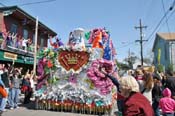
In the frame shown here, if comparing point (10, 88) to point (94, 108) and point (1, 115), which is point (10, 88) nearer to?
point (1, 115)

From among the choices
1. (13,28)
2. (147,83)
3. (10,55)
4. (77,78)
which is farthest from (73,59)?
(13,28)

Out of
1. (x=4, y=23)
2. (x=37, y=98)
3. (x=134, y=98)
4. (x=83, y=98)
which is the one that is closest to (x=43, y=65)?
(x=37, y=98)

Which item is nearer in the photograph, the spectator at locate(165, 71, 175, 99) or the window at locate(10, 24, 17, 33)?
the spectator at locate(165, 71, 175, 99)

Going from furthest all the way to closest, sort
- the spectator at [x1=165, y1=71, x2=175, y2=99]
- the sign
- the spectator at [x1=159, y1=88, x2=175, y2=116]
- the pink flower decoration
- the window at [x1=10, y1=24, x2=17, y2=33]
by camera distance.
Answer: the window at [x1=10, y1=24, x2=17, y2=33]
the sign
the pink flower decoration
the spectator at [x1=165, y1=71, x2=175, y2=99]
the spectator at [x1=159, y1=88, x2=175, y2=116]

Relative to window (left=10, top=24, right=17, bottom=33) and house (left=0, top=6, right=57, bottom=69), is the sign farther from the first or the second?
window (left=10, top=24, right=17, bottom=33)

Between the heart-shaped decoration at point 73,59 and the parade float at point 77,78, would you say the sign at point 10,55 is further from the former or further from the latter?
the heart-shaped decoration at point 73,59

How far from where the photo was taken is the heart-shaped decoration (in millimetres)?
11477

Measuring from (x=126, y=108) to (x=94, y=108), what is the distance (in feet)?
26.7

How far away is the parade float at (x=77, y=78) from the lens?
11.1 meters

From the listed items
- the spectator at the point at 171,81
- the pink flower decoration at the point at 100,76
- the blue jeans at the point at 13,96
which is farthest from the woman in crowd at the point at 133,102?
the blue jeans at the point at 13,96

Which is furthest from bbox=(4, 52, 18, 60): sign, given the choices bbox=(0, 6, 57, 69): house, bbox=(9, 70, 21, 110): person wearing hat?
bbox=(9, 70, 21, 110): person wearing hat

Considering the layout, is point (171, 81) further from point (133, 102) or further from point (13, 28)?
point (13, 28)

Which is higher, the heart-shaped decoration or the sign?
the sign

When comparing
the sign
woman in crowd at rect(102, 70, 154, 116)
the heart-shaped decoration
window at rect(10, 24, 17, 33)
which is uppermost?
window at rect(10, 24, 17, 33)
